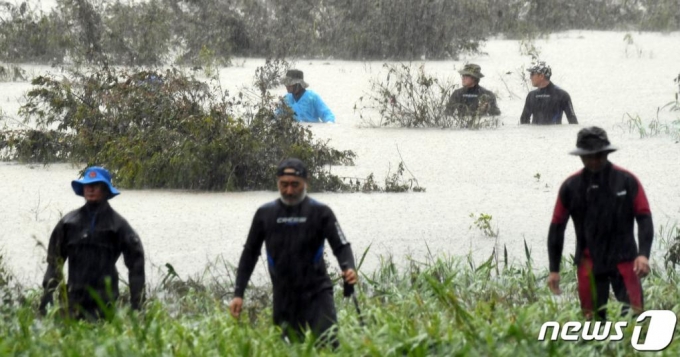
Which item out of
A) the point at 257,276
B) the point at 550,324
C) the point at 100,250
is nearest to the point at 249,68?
the point at 257,276

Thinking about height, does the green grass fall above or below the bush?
below

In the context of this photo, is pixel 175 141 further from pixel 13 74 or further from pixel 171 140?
pixel 13 74

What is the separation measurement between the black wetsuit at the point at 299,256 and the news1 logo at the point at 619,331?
1179mm

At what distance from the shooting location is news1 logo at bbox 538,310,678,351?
6227mm

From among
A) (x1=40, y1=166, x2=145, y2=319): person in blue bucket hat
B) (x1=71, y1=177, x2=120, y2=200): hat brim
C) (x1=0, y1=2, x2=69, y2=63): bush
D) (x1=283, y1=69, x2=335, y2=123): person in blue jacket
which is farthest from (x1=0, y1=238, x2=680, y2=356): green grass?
(x1=0, y1=2, x2=69, y2=63): bush

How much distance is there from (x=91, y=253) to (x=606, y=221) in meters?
2.90

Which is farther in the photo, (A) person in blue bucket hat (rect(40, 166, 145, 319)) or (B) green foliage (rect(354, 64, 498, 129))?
(B) green foliage (rect(354, 64, 498, 129))

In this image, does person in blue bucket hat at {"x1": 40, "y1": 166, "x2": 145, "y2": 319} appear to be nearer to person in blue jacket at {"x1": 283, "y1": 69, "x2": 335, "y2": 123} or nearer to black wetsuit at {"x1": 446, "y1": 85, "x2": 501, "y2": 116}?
person in blue jacket at {"x1": 283, "y1": 69, "x2": 335, "y2": 123}

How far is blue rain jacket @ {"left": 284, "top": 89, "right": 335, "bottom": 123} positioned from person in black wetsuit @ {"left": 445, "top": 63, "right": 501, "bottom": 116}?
172 cm

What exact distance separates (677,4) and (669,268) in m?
26.1

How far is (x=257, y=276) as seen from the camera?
10016 millimetres

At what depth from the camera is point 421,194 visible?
553 inches

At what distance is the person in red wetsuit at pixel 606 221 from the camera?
730 centimetres

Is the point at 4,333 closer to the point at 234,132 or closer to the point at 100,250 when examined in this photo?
the point at 100,250
